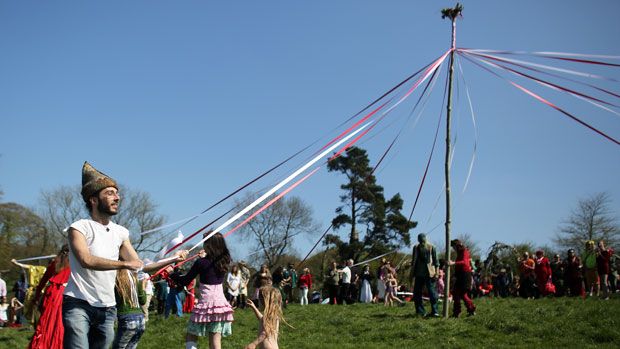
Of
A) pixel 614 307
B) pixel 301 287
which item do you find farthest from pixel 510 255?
pixel 614 307

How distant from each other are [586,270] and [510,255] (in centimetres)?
1783

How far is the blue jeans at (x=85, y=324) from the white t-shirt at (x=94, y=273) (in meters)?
0.05

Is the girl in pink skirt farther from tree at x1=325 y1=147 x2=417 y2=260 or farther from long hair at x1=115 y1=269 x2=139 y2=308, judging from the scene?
tree at x1=325 y1=147 x2=417 y2=260

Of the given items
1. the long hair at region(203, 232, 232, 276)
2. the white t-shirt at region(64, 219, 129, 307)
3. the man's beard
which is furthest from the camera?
the long hair at region(203, 232, 232, 276)

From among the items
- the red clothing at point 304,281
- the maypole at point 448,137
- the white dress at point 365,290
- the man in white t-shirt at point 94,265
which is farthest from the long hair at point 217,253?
the white dress at point 365,290

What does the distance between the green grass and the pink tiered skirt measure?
315 centimetres

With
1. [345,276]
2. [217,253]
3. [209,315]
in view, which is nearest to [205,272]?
[217,253]

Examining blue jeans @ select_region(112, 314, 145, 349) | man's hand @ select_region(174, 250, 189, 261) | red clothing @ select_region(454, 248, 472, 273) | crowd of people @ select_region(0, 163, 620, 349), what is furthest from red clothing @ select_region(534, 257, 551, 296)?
man's hand @ select_region(174, 250, 189, 261)

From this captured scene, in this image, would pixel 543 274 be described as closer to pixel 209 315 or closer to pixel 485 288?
pixel 485 288

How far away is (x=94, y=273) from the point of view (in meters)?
4.52

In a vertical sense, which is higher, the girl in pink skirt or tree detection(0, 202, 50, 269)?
tree detection(0, 202, 50, 269)

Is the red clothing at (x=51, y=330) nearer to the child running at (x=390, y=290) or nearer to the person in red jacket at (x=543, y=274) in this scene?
the child running at (x=390, y=290)

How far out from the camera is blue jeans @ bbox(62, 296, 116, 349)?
4.34 meters

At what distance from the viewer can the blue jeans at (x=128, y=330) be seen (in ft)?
20.9
